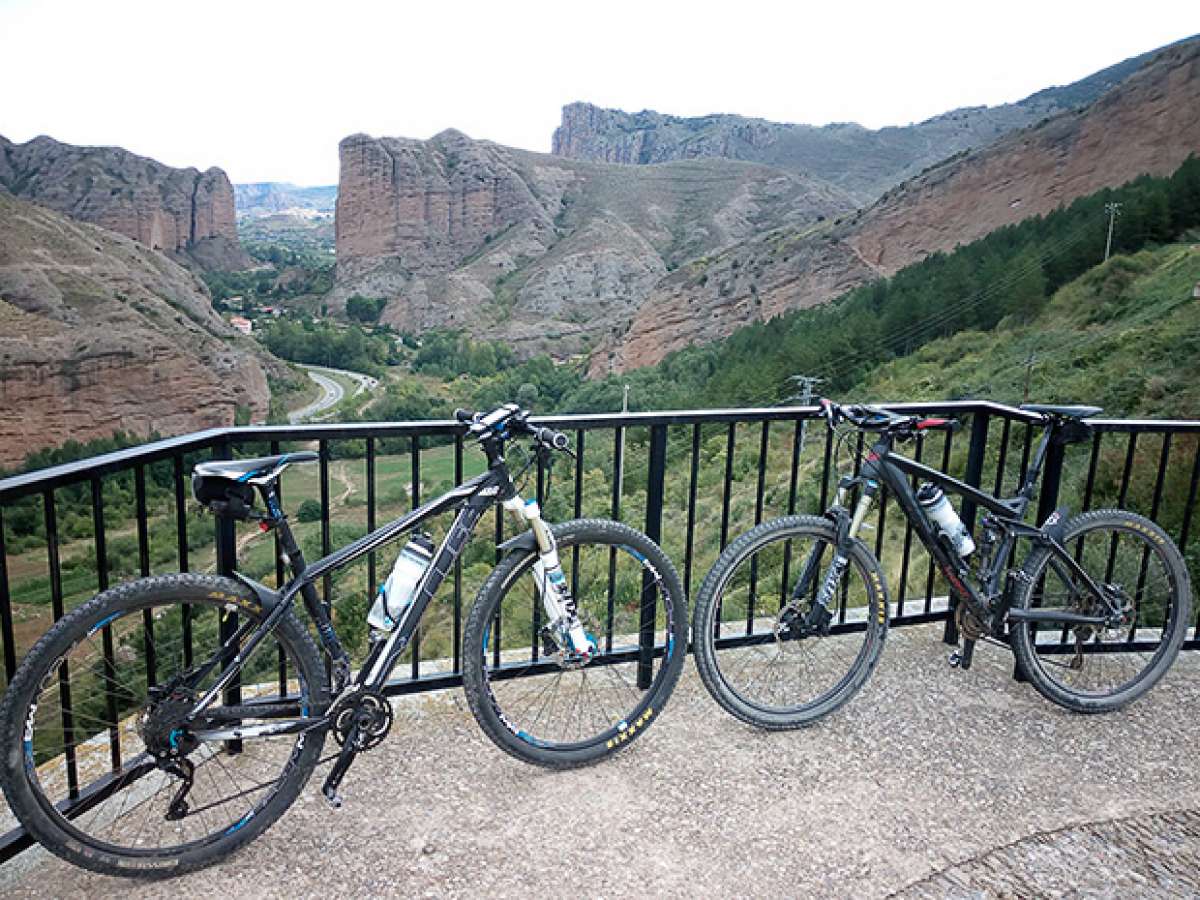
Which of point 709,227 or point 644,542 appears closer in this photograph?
point 644,542

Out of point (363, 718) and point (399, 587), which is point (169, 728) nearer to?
point (363, 718)

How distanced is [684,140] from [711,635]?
182149 millimetres

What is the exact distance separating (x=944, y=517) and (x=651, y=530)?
1125mm

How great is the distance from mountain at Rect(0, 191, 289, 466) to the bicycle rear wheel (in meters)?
44.8

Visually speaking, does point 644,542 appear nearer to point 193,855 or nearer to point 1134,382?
point 193,855

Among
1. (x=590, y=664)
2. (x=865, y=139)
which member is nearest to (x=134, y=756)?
(x=590, y=664)


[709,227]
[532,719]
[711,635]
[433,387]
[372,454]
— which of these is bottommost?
[433,387]

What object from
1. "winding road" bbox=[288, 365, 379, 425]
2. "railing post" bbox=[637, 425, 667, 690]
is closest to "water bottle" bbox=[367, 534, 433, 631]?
"railing post" bbox=[637, 425, 667, 690]

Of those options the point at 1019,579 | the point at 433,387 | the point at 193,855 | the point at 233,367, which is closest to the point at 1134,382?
the point at 1019,579

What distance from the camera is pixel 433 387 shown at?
6206 cm

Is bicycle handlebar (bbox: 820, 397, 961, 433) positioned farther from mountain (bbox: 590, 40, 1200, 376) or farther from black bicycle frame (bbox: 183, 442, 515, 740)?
mountain (bbox: 590, 40, 1200, 376)

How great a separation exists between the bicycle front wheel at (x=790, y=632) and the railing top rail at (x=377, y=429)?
525mm

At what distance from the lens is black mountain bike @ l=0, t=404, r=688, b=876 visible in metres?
2.00

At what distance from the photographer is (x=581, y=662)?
272 centimetres
